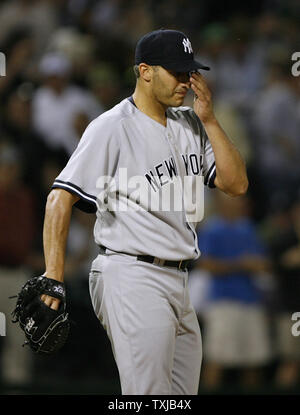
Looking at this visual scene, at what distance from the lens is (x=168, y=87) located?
334 centimetres

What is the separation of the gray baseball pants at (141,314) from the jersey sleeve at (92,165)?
27 centimetres

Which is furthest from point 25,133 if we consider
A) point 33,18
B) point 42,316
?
point 42,316

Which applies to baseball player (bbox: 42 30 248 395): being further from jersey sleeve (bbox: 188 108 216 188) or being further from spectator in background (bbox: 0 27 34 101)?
spectator in background (bbox: 0 27 34 101)

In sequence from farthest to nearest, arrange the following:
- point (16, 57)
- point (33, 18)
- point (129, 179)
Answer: point (33, 18) → point (16, 57) → point (129, 179)

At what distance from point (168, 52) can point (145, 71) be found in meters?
0.12

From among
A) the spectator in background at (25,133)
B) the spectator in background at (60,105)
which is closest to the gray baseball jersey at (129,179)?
the spectator in background at (25,133)

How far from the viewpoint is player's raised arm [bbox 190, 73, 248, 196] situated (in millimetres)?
3387

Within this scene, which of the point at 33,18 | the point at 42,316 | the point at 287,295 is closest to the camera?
the point at 42,316

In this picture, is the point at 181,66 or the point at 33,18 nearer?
the point at 181,66

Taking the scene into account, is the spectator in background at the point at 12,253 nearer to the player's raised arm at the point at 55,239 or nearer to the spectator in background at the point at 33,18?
the spectator in background at the point at 33,18

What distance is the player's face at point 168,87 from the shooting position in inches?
131

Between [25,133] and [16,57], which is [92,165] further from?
[16,57]

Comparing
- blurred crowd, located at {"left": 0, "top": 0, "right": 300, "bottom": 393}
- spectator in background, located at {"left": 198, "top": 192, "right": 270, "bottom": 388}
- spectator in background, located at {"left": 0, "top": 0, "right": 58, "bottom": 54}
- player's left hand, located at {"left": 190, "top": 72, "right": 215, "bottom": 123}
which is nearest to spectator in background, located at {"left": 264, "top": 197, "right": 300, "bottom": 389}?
blurred crowd, located at {"left": 0, "top": 0, "right": 300, "bottom": 393}

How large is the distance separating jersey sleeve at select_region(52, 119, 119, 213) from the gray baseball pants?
0.88 ft
